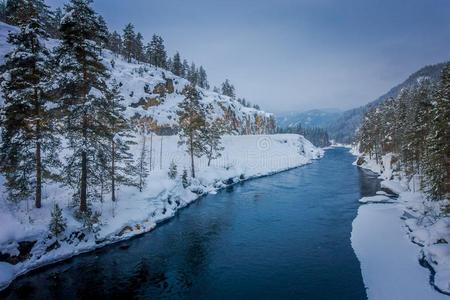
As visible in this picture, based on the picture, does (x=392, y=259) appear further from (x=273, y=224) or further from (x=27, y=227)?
(x=27, y=227)

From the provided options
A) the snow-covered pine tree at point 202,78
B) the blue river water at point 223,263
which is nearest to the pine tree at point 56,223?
the blue river water at point 223,263

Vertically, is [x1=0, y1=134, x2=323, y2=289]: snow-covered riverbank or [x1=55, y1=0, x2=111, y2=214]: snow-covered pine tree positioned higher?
[x1=55, y1=0, x2=111, y2=214]: snow-covered pine tree

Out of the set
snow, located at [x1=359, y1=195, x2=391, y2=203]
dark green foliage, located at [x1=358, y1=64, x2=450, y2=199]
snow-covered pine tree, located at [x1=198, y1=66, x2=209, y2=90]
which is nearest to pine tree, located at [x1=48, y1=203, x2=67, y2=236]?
dark green foliage, located at [x1=358, y1=64, x2=450, y2=199]

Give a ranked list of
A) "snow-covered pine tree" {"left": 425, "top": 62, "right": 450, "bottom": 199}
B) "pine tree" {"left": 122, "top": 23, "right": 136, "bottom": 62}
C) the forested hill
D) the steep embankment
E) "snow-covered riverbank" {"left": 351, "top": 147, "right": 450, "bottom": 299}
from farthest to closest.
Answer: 1. "pine tree" {"left": 122, "top": 23, "right": 136, "bottom": 62}
2. the forested hill
3. "snow-covered pine tree" {"left": 425, "top": 62, "right": 450, "bottom": 199}
4. the steep embankment
5. "snow-covered riverbank" {"left": 351, "top": 147, "right": 450, "bottom": 299}

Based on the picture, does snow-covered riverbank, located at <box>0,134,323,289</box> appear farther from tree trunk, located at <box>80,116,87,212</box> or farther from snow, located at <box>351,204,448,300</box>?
snow, located at <box>351,204,448,300</box>

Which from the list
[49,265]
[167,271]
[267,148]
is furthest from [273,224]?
[267,148]

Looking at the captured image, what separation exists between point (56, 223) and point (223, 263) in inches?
494

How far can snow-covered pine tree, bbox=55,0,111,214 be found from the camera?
811 inches

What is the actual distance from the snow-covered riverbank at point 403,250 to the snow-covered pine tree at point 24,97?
81.1 feet

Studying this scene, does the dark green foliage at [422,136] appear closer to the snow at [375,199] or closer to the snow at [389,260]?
the snow at [375,199]

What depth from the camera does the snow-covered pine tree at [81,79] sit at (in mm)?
20609

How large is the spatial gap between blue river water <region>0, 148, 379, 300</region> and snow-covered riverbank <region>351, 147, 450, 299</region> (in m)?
1.08

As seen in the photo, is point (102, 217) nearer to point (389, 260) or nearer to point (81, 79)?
point (81, 79)

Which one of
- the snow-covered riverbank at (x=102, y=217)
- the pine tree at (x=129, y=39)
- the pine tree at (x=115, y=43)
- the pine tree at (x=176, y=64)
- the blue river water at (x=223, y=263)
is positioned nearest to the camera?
the blue river water at (x=223, y=263)
